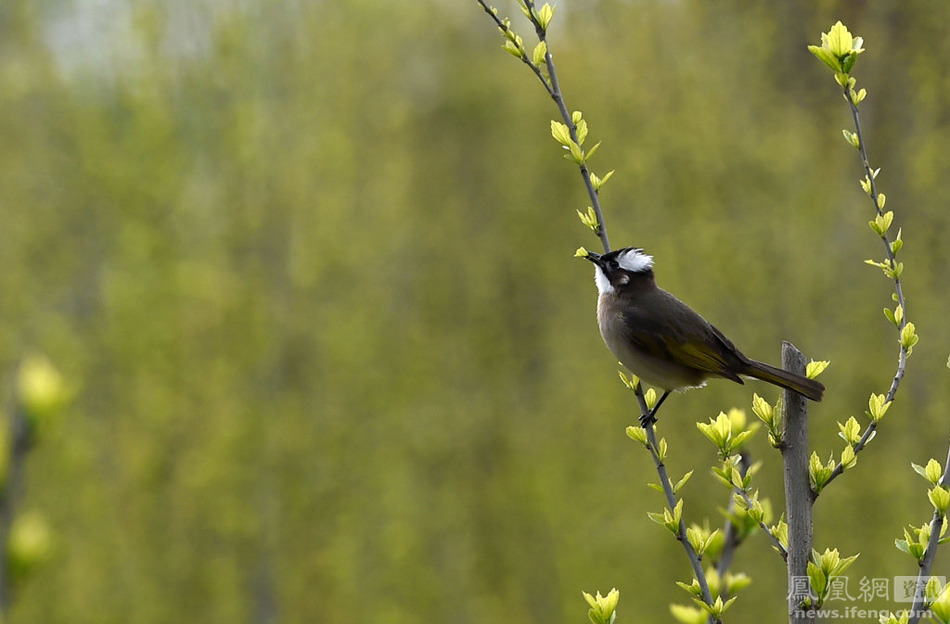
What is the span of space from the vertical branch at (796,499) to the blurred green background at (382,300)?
534cm

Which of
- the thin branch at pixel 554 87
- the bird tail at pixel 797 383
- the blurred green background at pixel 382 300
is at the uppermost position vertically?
the blurred green background at pixel 382 300

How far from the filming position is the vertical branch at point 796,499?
2.00 m

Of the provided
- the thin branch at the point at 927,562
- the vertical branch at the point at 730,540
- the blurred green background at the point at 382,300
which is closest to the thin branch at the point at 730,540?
the vertical branch at the point at 730,540

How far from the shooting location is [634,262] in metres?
3.82

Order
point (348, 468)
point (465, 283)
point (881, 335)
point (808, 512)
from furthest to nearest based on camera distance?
1. point (465, 283)
2. point (348, 468)
3. point (881, 335)
4. point (808, 512)

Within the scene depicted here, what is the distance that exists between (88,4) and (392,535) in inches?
270

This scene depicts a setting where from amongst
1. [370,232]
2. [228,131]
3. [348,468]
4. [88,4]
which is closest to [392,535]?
[348,468]

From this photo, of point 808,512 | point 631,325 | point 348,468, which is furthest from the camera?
point 348,468

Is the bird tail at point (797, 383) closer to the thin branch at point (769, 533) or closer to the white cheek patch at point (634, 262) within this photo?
the thin branch at point (769, 533)

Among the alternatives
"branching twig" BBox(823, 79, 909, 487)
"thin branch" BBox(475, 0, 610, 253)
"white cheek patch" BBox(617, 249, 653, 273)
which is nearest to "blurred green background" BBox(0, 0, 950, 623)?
"white cheek patch" BBox(617, 249, 653, 273)

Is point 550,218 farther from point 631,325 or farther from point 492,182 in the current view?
point 631,325

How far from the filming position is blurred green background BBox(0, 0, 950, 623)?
7863 millimetres

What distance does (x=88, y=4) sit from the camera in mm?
10109

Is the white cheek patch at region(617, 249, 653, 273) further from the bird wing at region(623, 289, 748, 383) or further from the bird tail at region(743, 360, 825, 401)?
the bird tail at region(743, 360, 825, 401)
